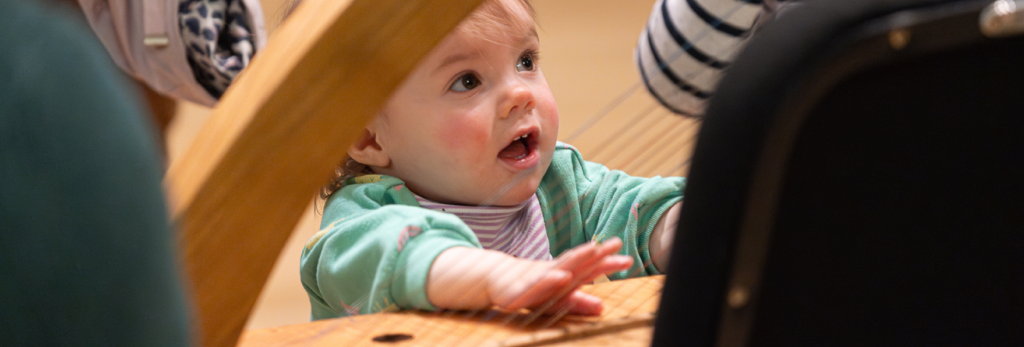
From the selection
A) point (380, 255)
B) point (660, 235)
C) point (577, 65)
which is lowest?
point (380, 255)

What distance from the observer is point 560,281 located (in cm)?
43

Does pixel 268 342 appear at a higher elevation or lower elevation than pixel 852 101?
lower

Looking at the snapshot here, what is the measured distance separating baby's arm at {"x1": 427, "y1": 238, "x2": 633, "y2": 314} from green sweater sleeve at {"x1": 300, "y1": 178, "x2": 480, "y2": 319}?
1 cm

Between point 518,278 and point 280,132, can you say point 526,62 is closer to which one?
point 518,278

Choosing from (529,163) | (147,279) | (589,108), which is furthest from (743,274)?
(589,108)

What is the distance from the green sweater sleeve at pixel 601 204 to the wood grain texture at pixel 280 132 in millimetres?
403

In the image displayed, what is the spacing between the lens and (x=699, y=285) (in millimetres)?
195

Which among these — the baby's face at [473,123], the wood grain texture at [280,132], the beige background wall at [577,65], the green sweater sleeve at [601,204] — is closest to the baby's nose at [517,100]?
the baby's face at [473,123]

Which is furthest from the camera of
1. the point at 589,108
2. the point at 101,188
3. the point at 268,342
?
the point at 589,108

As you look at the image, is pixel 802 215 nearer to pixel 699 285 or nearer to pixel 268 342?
pixel 699 285

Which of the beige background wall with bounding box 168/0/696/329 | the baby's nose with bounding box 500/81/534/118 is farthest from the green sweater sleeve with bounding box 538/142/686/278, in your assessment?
the beige background wall with bounding box 168/0/696/329

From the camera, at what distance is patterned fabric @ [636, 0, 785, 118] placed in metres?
0.48

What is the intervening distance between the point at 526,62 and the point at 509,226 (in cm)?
16

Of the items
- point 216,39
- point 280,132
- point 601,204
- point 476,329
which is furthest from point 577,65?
point 280,132
